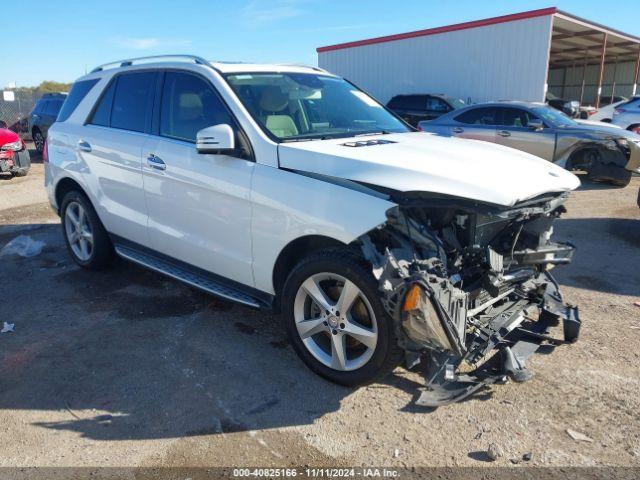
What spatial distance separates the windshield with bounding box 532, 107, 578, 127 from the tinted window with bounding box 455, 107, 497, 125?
829 millimetres

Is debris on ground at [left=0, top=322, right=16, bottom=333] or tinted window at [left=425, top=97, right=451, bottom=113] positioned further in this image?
tinted window at [left=425, top=97, right=451, bottom=113]

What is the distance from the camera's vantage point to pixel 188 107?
422 centimetres

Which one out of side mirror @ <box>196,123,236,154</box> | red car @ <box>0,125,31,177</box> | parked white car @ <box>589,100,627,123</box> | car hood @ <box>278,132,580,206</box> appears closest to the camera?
car hood @ <box>278,132,580,206</box>

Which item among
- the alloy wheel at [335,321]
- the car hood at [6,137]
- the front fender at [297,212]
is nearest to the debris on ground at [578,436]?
the alloy wheel at [335,321]

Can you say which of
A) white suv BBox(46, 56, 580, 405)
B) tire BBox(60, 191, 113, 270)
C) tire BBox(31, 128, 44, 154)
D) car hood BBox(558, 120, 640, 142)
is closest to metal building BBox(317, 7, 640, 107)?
car hood BBox(558, 120, 640, 142)

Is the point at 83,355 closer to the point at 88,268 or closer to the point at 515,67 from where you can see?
the point at 88,268

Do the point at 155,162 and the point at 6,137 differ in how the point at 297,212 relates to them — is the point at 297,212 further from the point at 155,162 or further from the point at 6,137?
the point at 6,137

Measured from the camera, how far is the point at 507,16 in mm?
18297

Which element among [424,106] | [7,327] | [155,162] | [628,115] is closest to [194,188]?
[155,162]

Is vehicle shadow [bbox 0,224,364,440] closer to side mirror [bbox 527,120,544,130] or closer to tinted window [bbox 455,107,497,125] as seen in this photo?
side mirror [bbox 527,120,544,130]

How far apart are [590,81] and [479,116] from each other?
30314 mm

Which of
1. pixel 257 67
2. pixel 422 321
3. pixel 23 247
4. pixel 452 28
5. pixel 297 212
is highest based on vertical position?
pixel 452 28

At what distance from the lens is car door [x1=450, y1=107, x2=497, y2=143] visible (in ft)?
36.4

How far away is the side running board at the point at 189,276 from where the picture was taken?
385 cm
